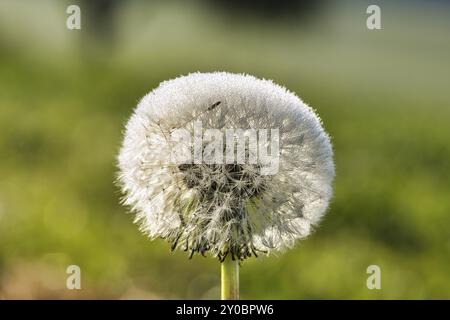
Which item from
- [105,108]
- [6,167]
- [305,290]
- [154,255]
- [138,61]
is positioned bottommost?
[305,290]

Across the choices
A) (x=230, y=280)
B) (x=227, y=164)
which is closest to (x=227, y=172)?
(x=227, y=164)

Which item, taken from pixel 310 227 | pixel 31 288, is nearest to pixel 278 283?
pixel 31 288

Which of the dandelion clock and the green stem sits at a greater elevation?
the dandelion clock

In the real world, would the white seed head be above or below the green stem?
above

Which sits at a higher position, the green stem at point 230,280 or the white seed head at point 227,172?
the white seed head at point 227,172

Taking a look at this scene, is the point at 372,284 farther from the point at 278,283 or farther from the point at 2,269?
the point at 2,269

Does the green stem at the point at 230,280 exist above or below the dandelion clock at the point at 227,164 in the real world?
below
